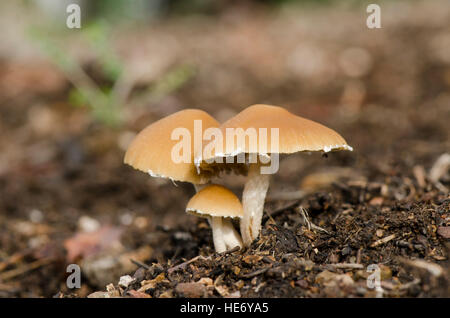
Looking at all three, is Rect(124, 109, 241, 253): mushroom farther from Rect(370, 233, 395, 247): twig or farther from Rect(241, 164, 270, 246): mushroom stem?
Rect(370, 233, 395, 247): twig

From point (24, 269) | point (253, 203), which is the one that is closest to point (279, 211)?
point (253, 203)

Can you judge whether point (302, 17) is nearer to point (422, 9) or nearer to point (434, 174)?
point (422, 9)

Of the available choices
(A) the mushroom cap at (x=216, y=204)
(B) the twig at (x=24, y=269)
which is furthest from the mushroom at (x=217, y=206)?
(B) the twig at (x=24, y=269)

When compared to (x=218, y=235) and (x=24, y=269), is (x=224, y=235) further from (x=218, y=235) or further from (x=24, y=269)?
(x=24, y=269)

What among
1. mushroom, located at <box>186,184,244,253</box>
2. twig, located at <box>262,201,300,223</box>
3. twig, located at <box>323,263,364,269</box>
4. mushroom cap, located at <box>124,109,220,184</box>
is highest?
mushroom cap, located at <box>124,109,220,184</box>

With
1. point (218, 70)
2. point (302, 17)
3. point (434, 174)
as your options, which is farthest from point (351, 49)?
point (434, 174)

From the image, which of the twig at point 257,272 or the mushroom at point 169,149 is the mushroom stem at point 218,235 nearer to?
the mushroom at point 169,149

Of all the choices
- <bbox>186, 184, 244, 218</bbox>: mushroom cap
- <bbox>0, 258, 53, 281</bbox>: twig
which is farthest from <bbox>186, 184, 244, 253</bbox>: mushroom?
<bbox>0, 258, 53, 281</bbox>: twig
